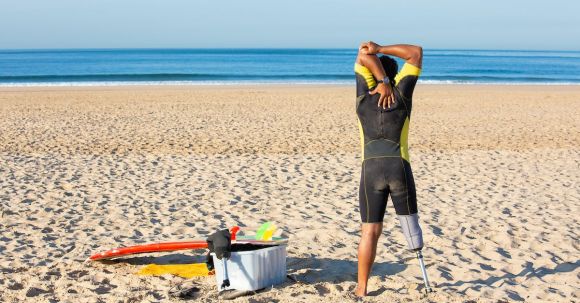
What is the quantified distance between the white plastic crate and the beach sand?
0.36 ft

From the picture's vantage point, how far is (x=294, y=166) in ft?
30.9

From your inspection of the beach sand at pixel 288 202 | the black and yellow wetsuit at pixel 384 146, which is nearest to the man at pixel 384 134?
the black and yellow wetsuit at pixel 384 146

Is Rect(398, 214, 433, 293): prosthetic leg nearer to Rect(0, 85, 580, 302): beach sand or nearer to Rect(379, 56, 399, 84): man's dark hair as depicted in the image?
Rect(0, 85, 580, 302): beach sand

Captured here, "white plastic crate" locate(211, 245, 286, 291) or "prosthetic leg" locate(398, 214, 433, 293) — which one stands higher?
"prosthetic leg" locate(398, 214, 433, 293)

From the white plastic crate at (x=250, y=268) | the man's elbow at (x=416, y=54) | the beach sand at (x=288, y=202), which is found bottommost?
the beach sand at (x=288, y=202)

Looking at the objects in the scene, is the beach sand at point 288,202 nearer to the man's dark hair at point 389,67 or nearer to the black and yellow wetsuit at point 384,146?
the black and yellow wetsuit at point 384,146

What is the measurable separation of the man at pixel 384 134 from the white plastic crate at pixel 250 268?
0.62 m

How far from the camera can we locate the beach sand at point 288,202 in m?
4.52

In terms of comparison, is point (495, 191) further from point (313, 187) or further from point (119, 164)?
point (119, 164)

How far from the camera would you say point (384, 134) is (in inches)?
153

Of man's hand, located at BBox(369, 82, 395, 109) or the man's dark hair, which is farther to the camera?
the man's dark hair

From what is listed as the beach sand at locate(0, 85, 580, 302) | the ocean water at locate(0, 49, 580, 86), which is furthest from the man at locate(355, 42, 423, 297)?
A: the ocean water at locate(0, 49, 580, 86)

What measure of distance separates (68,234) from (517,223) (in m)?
4.31

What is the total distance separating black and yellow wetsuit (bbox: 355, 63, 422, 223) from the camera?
3.81m
